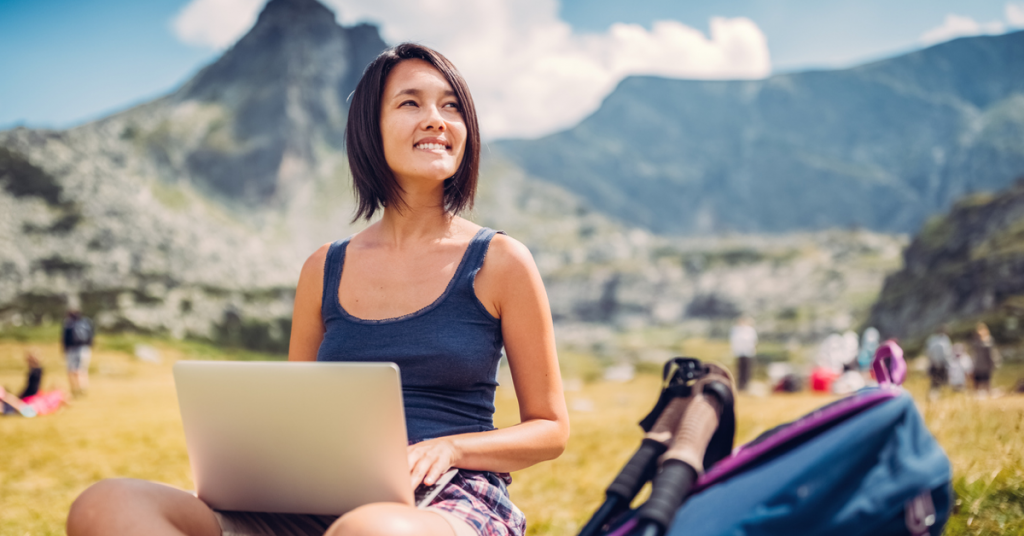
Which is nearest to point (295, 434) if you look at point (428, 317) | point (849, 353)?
point (428, 317)

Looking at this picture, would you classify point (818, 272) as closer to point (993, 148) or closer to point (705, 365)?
point (993, 148)

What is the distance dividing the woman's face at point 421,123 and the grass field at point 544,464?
3.34m

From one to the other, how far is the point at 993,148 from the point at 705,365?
231m

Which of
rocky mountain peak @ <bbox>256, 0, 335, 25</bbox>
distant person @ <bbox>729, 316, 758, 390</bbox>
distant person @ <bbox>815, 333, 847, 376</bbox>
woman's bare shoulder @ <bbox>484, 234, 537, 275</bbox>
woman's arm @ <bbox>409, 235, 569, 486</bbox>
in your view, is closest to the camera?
woman's arm @ <bbox>409, 235, 569, 486</bbox>

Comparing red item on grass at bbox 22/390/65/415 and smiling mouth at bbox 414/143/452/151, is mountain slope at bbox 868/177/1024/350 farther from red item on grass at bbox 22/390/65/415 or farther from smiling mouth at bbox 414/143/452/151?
smiling mouth at bbox 414/143/452/151

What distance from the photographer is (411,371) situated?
2010 mm

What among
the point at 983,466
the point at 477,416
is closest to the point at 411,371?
the point at 477,416

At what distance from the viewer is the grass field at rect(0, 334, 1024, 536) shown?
4.18m

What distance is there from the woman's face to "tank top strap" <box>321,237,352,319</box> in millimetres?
382

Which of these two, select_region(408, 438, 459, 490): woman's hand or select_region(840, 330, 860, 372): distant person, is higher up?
select_region(408, 438, 459, 490): woman's hand

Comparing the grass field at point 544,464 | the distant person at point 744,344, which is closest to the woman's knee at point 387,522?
the grass field at point 544,464

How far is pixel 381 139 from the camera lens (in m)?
2.38

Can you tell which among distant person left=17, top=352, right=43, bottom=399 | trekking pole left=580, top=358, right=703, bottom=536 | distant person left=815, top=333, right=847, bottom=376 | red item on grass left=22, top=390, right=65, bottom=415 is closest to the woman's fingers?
trekking pole left=580, top=358, right=703, bottom=536

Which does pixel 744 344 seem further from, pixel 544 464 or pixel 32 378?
pixel 32 378
